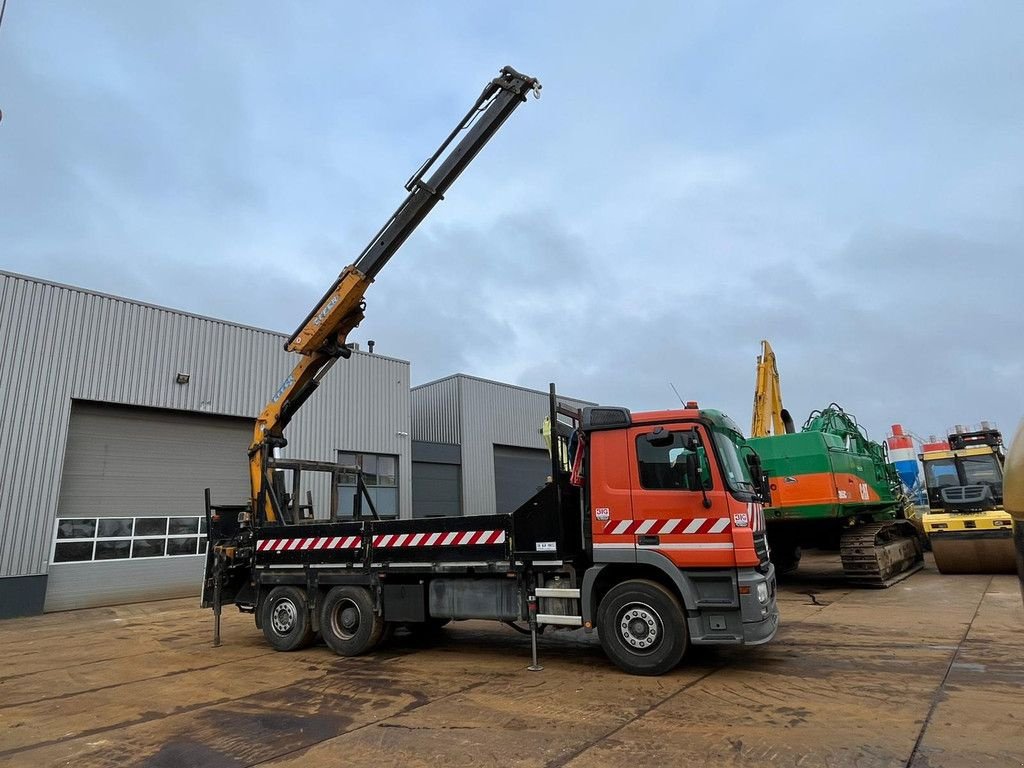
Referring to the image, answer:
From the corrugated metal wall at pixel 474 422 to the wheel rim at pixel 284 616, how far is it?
1524 cm

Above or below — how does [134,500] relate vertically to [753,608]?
above

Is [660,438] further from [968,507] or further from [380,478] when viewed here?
[380,478]

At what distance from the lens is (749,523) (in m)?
6.75

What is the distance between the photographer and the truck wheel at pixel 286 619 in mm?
8945

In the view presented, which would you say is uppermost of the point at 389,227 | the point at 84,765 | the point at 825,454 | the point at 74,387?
the point at 389,227

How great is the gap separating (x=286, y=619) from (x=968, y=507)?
15.4 meters

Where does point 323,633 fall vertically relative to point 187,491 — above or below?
below

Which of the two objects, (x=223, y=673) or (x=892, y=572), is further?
(x=892, y=572)

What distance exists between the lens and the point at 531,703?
6.00 meters

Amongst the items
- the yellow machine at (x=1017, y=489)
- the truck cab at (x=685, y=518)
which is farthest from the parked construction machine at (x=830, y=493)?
the yellow machine at (x=1017, y=489)

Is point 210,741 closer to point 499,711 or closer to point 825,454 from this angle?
point 499,711

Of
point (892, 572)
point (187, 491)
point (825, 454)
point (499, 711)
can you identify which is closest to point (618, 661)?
point (499, 711)

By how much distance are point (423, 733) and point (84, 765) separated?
256 centimetres

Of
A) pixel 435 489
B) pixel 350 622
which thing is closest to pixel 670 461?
pixel 350 622
